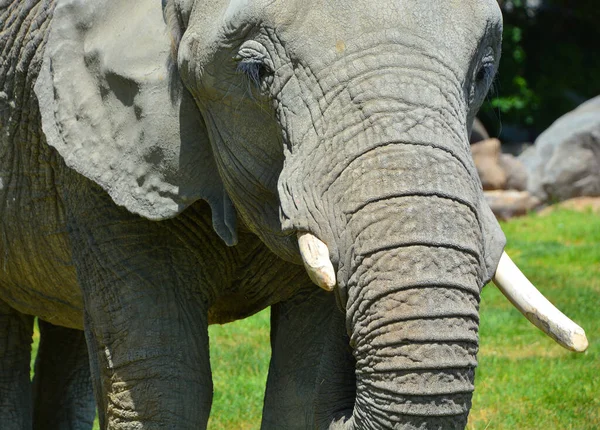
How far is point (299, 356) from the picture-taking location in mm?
4066

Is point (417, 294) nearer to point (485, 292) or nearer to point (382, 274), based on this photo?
point (382, 274)

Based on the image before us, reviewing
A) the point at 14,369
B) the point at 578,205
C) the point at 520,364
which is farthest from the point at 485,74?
the point at 578,205

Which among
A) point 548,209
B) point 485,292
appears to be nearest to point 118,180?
point 485,292

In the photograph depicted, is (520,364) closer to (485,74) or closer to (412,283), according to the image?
(485,74)

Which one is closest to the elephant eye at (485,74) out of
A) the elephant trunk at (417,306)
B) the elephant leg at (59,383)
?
the elephant trunk at (417,306)

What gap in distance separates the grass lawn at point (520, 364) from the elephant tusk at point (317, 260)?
105 inches

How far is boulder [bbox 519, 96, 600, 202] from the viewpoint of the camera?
13.0m

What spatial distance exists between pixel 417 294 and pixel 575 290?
20.0 feet

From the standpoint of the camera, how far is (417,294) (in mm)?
2758

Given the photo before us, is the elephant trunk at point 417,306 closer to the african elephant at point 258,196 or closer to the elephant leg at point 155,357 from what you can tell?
the african elephant at point 258,196

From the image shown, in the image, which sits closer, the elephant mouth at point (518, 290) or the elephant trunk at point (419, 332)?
the elephant trunk at point (419, 332)

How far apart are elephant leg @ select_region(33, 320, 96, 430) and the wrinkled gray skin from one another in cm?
58

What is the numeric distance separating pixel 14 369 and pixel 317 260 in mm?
2380

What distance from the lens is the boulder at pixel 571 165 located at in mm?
13047
